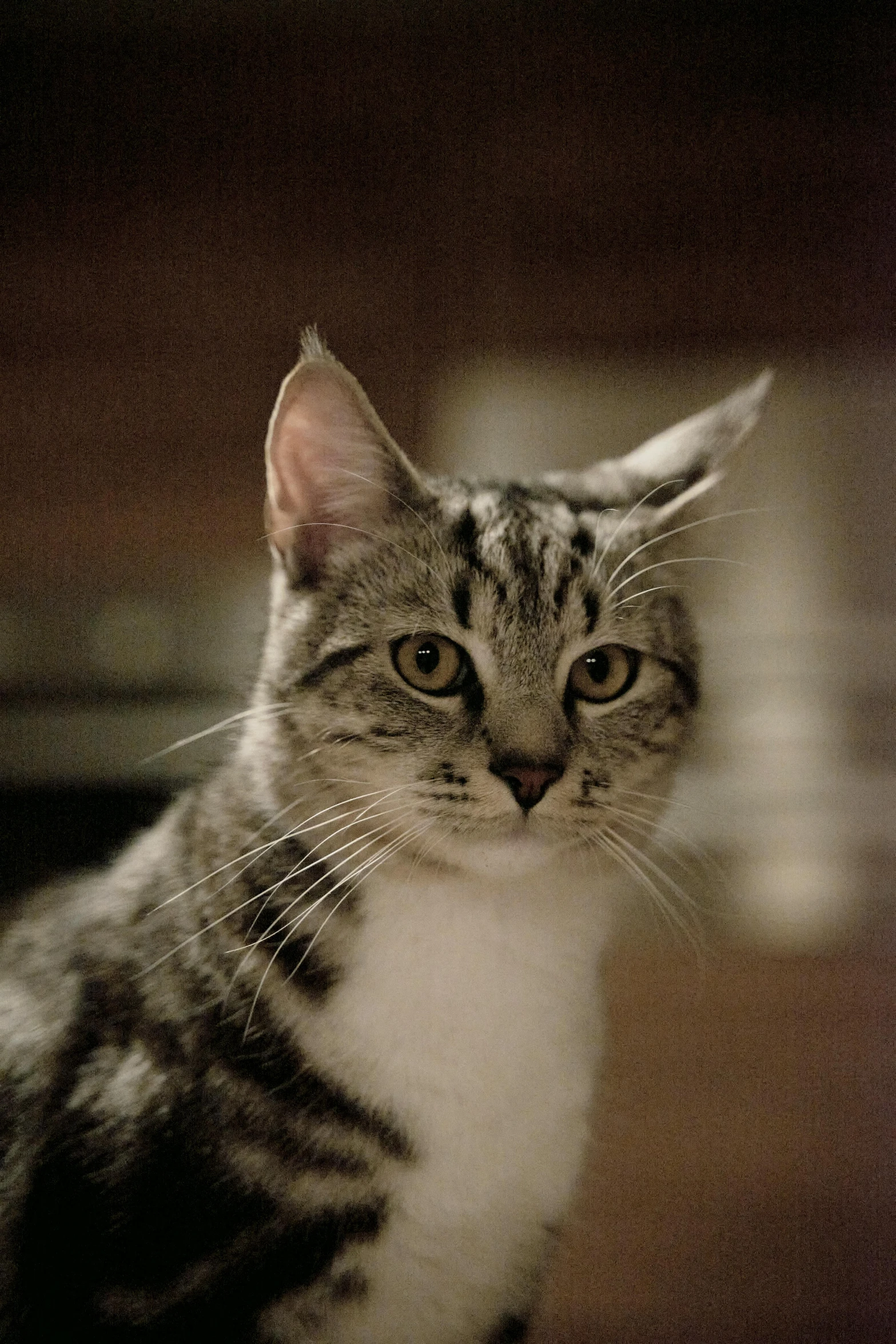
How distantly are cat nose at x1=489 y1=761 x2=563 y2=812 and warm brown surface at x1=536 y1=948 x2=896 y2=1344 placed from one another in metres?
0.20

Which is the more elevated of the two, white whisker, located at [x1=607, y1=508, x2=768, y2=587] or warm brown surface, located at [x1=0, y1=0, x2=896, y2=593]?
warm brown surface, located at [x1=0, y1=0, x2=896, y2=593]

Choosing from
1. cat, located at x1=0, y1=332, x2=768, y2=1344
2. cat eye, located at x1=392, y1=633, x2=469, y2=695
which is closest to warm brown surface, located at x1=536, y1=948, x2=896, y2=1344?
cat, located at x1=0, y1=332, x2=768, y2=1344

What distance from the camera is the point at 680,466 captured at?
0.71 meters

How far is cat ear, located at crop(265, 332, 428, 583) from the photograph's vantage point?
23.5 inches

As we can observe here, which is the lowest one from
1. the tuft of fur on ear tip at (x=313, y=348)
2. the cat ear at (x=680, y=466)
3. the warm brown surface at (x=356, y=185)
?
the cat ear at (x=680, y=466)

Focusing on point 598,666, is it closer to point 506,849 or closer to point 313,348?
point 506,849

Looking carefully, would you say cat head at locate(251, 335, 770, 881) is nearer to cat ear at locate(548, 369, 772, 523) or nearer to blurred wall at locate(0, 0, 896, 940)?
cat ear at locate(548, 369, 772, 523)

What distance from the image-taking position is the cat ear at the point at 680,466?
678 mm

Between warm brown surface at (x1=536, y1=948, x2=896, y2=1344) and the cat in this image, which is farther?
warm brown surface at (x1=536, y1=948, x2=896, y2=1344)

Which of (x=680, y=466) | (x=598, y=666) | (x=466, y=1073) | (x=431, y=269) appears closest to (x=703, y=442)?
(x=680, y=466)

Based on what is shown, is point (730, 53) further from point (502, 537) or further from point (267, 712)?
point (267, 712)

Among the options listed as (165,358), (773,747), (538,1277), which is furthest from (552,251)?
(538,1277)

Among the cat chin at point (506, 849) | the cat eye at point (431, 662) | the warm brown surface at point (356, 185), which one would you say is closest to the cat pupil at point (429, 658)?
the cat eye at point (431, 662)

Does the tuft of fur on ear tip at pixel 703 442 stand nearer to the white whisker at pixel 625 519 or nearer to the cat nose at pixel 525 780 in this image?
the white whisker at pixel 625 519
